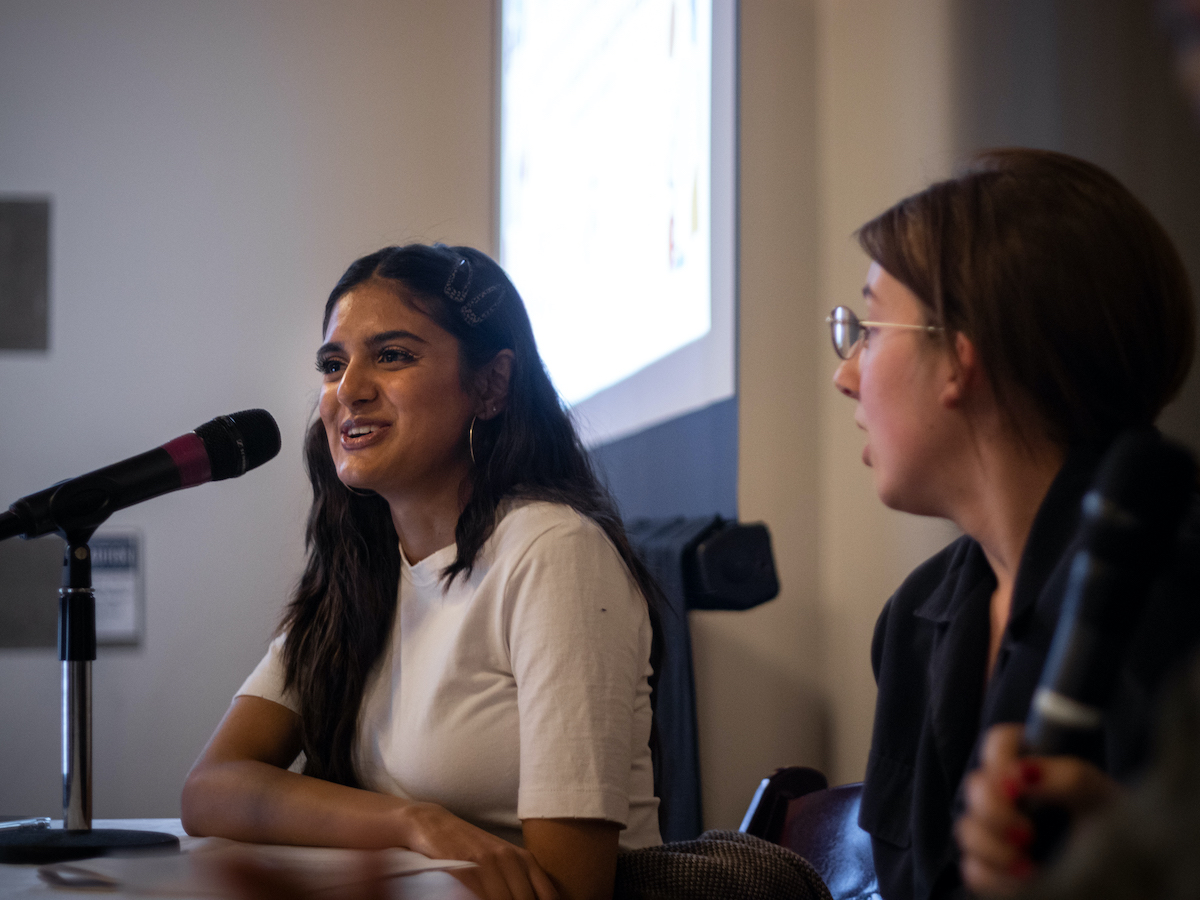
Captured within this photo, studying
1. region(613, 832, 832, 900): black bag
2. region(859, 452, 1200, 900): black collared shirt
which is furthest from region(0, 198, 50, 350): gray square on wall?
region(859, 452, 1200, 900): black collared shirt

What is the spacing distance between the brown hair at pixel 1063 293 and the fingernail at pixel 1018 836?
1.44ft

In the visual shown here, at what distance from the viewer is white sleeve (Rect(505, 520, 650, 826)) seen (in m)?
1.08

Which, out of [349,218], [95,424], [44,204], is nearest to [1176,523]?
[349,218]

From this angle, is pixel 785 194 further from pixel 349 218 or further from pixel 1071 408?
pixel 349 218

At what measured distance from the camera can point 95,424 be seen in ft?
10.9

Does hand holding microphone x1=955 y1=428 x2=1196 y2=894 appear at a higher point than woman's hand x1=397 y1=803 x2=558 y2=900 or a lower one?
higher

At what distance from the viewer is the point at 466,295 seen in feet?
4.73

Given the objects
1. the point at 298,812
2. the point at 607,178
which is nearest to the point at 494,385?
the point at 298,812

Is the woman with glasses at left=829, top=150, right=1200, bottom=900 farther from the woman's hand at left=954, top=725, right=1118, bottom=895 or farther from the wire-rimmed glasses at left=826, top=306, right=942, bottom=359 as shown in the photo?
the woman's hand at left=954, top=725, right=1118, bottom=895

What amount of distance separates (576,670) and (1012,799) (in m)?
0.69

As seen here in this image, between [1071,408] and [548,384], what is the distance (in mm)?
820

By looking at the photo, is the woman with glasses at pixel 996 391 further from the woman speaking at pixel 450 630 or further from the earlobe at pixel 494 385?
the earlobe at pixel 494 385

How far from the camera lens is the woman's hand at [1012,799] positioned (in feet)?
1.46

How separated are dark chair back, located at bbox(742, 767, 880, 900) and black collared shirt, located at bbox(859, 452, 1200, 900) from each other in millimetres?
161
